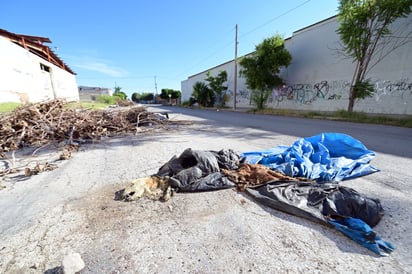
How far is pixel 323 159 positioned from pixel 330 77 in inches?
523

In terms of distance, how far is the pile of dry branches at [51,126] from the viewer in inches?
177

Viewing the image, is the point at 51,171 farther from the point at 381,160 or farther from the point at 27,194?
the point at 381,160

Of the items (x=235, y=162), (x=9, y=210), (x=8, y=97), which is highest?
(x=8, y=97)

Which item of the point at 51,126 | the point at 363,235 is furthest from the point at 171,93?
the point at 363,235

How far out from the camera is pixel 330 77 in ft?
42.5

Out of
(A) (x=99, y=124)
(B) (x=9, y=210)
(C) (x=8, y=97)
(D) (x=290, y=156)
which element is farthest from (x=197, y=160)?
(C) (x=8, y=97)

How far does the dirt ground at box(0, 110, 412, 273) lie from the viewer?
4.21ft

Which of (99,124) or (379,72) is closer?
(99,124)

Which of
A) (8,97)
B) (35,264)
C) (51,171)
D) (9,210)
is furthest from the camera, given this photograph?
(8,97)

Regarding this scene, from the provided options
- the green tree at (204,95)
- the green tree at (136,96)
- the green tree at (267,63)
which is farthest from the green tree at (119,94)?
the green tree at (267,63)

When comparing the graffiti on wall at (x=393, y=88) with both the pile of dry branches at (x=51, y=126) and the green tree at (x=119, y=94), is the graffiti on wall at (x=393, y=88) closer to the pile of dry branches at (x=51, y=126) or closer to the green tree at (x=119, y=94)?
the pile of dry branches at (x=51, y=126)

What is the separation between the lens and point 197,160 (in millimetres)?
2621

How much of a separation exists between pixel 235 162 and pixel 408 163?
3298 mm

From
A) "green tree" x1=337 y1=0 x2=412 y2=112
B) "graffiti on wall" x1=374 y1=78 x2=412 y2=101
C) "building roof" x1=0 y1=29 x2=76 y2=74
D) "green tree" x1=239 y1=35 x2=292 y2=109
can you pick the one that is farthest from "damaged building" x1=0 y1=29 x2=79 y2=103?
"graffiti on wall" x1=374 y1=78 x2=412 y2=101
